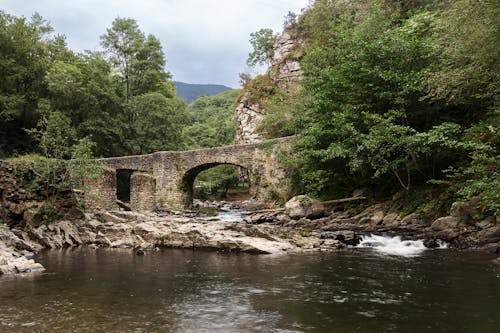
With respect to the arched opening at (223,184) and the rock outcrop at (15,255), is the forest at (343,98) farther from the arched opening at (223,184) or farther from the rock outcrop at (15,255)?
the arched opening at (223,184)

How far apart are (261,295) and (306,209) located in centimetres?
1132

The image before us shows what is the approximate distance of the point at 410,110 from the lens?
634 inches

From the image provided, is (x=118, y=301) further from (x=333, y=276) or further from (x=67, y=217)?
(x=67, y=217)

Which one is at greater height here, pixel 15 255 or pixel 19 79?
pixel 19 79

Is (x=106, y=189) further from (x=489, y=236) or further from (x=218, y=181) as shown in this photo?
(x=489, y=236)

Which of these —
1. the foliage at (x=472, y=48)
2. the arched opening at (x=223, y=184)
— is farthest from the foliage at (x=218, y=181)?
the foliage at (x=472, y=48)

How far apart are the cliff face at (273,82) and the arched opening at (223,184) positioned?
17.5 feet

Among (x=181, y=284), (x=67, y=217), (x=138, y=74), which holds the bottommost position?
(x=181, y=284)

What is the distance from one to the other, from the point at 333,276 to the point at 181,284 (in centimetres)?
310

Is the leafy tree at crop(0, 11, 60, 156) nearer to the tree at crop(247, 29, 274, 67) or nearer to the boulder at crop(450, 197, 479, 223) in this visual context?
the tree at crop(247, 29, 274, 67)

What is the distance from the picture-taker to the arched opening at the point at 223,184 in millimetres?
42938

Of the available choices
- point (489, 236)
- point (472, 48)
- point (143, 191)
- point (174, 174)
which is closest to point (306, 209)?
point (489, 236)

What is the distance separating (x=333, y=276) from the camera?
8.61m

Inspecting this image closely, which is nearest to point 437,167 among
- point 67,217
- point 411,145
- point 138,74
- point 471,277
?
point 411,145
